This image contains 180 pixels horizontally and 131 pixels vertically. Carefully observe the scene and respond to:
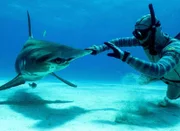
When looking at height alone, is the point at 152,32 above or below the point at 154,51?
above

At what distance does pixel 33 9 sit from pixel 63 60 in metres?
42.4

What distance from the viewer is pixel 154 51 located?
440 cm

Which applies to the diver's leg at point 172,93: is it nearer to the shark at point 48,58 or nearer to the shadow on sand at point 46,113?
the shadow on sand at point 46,113

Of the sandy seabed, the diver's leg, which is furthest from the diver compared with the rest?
the sandy seabed

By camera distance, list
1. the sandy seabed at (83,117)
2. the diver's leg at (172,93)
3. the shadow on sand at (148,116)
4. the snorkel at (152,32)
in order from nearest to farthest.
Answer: the sandy seabed at (83,117), the shadow on sand at (148,116), the snorkel at (152,32), the diver's leg at (172,93)

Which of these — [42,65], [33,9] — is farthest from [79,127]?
[33,9]

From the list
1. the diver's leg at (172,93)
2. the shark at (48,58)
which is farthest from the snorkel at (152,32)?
the diver's leg at (172,93)

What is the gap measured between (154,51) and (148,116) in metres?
1.34

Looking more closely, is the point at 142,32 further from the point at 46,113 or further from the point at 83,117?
the point at 46,113

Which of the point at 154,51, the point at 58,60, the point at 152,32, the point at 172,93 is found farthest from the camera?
the point at 172,93

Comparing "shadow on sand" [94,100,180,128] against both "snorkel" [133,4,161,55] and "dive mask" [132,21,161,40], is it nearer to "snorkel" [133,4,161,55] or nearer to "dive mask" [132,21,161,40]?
"snorkel" [133,4,161,55]

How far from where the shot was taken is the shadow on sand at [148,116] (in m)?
3.91

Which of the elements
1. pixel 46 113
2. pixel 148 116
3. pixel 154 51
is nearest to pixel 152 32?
pixel 154 51

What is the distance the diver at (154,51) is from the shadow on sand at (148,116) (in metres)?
0.75
